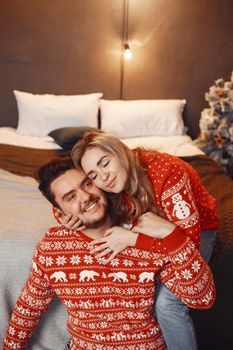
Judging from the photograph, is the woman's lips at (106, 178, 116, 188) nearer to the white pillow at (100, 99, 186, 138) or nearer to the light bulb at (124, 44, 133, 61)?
the white pillow at (100, 99, 186, 138)

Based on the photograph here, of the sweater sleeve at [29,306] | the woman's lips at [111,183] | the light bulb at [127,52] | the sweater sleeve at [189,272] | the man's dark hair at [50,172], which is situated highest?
the light bulb at [127,52]

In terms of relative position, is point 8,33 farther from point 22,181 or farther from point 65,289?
point 65,289

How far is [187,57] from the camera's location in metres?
3.22

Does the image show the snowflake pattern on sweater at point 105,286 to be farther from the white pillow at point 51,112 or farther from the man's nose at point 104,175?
the white pillow at point 51,112

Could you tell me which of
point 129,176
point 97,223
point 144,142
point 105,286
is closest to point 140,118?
point 144,142

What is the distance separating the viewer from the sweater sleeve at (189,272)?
102 cm

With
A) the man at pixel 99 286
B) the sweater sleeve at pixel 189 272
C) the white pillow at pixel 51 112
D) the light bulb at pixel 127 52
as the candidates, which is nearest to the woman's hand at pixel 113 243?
the man at pixel 99 286

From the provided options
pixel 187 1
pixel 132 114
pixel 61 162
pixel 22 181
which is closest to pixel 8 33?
pixel 132 114

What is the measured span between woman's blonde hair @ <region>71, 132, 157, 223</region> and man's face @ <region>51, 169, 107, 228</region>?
0.12 meters

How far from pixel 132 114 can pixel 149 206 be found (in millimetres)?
1890

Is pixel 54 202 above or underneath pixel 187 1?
underneath

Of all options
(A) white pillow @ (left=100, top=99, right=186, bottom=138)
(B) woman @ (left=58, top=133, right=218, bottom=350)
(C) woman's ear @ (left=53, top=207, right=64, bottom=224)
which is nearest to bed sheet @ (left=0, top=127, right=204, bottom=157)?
(A) white pillow @ (left=100, top=99, right=186, bottom=138)

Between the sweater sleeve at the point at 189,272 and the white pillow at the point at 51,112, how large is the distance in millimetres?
2084

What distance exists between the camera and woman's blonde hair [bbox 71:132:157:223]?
4.13 feet
